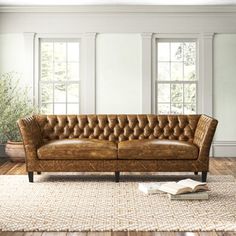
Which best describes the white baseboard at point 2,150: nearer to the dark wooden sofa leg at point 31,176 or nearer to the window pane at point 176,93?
the dark wooden sofa leg at point 31,176

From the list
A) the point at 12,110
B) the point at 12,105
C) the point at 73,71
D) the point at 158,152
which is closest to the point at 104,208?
the point at 158,152

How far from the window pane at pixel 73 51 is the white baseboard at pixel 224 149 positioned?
2711 millimetres

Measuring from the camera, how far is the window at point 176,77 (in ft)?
26.3

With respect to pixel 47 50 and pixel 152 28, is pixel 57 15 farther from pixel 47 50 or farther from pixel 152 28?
pixel 152 28

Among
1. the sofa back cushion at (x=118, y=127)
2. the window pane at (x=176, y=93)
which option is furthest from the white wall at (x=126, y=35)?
the sofa back cushion at (x=118, y=127)

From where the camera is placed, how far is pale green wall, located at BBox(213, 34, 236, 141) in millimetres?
7938

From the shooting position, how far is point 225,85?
26.1 feet

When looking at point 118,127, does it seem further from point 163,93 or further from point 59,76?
point 59,76

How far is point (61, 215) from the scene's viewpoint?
409 centimetres

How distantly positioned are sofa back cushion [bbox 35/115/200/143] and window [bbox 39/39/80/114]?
5.55ft

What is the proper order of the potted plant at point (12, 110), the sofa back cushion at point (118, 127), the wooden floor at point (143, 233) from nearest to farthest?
the wooden floor at point (143, 233) < the sofa back cushion at point (118, 127) < the potted plant at point (12, 110)

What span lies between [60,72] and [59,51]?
1.14 feet

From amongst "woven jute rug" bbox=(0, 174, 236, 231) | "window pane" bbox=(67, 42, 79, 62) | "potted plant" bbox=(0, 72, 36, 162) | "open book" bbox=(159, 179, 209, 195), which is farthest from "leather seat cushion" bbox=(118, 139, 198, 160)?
"window pane" bbox=(67, 42, 79, 62)

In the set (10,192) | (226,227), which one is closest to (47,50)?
(10,192)
